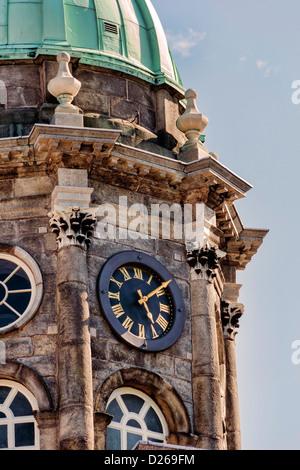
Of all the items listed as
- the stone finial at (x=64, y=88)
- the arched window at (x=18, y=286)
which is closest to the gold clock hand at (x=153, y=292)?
the arched window at (x=18, y=286)

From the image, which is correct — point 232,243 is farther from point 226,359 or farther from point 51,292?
point 51,292

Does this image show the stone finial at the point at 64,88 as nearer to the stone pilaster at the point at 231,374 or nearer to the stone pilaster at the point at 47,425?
the stone pilaster at the point at 231,374

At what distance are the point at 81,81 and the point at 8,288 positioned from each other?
5.89 metres

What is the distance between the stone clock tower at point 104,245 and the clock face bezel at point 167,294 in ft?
0.13

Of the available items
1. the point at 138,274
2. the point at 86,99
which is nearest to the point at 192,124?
the point at 86,99

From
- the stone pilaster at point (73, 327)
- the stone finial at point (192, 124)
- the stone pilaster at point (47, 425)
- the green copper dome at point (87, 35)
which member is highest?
the green copper dome at point (87, 35)

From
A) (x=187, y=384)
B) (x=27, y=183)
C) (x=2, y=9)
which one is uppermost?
(x=2, y=9)

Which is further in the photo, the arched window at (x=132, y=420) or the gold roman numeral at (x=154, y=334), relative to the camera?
the gold roman numeral at (x=154, y=334)

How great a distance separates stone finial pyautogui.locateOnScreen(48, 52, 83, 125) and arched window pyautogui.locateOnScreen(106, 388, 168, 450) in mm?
6507

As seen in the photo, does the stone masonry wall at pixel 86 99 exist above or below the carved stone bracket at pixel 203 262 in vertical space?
above

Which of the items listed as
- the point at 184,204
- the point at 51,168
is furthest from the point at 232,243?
the point at 51,168

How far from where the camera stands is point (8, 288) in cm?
4953

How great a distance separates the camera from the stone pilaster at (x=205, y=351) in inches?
1943

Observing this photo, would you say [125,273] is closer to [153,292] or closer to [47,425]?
[153,292]
